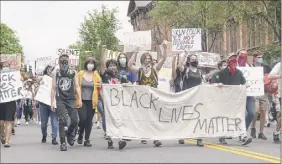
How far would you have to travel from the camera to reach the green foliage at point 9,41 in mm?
91938

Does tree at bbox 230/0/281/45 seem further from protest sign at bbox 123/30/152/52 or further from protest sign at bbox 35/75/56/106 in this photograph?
protest sign at bbox 35/75/56/106

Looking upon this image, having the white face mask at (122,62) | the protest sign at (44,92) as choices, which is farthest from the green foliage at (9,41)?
the white face mask at (122,62)

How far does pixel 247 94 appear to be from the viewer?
11.6 metres

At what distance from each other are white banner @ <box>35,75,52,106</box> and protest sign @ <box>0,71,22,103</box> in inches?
26.6

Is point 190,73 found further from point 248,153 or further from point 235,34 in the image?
point 235,34

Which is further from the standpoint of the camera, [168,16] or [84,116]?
[168,16]

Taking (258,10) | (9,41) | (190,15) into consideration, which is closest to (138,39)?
(258,10)

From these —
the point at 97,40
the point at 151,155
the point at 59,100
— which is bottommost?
the point at 151,155

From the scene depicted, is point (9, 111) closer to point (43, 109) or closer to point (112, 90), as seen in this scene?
point (43, 109)

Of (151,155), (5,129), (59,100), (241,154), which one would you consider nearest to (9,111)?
(5,129)

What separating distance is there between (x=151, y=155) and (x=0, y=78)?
158 inches

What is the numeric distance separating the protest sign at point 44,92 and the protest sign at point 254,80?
407 centimetres

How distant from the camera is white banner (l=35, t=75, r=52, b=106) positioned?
12133 millimetres

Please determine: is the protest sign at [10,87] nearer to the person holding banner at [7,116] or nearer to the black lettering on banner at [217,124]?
the person holding banner at [7,116]
